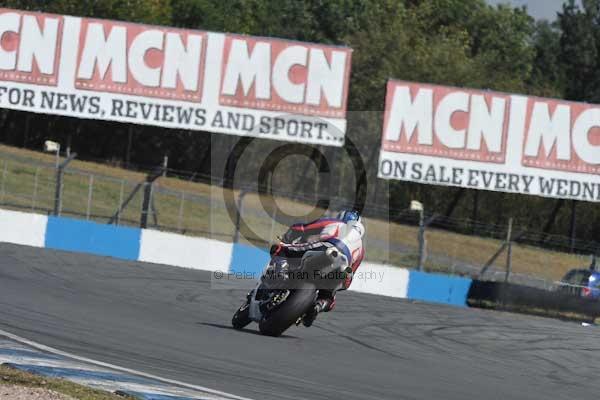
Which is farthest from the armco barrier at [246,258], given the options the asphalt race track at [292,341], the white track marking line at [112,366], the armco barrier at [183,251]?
the white track marking line at [112,366]

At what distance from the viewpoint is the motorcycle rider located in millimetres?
11094

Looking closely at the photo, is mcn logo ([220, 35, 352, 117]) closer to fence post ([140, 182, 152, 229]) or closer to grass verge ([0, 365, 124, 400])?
fence post ([140, 182, 152, 229])

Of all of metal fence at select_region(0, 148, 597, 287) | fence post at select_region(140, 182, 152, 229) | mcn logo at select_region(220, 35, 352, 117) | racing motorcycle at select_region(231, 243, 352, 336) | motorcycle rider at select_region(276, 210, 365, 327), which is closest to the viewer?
racing motorcycle at select_region(231, 243, 352, 336)

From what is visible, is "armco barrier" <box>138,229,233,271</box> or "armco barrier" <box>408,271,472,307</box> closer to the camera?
"armco barrier" <box>408,271,472,307</box>

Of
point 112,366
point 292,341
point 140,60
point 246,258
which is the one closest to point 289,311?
point 292,341

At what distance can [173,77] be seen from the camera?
26.3m

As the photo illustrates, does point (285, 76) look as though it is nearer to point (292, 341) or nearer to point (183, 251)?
point (183, 251)

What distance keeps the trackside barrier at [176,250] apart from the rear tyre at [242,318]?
981 centimetres

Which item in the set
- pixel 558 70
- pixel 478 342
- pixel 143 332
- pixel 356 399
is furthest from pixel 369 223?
pixel 558 70

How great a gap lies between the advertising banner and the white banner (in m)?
1.41

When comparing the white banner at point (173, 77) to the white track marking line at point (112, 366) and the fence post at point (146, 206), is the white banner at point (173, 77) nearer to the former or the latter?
the fence post at point (146, 206)

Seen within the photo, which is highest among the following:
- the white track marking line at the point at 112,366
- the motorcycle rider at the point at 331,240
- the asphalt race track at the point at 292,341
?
the motorcycle rider at the point at 331,240

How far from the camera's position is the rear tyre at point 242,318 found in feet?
39.7

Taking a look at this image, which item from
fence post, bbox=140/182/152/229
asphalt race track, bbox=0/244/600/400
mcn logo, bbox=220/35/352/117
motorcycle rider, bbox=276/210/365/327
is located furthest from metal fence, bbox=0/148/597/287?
motorcycle rider, bbox=276/210/365/327
